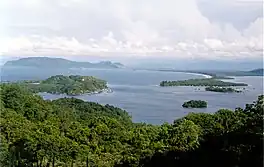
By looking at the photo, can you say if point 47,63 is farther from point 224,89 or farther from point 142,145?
point 142,145

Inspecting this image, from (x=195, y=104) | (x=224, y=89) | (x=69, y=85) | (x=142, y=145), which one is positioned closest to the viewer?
(x=142, y=145)

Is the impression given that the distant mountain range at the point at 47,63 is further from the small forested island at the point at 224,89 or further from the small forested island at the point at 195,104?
the small forested island at the point at 195,104

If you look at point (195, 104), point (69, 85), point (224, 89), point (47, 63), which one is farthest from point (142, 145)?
point (47, 63)

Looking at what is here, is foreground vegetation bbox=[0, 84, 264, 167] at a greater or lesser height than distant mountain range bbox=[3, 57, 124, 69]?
lesser

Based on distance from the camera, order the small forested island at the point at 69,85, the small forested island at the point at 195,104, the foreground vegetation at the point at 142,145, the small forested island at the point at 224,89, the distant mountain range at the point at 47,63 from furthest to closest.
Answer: the distant mountain range at the point at 47,63, the small forested island at the point at 69,85, the small forested island at the point at 224,89, the small forested island at the point at 195,104, the foreground vegetation at the point at 142,145

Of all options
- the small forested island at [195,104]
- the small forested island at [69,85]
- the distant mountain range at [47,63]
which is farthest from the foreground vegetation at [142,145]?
the distant mountain range at [47,63]

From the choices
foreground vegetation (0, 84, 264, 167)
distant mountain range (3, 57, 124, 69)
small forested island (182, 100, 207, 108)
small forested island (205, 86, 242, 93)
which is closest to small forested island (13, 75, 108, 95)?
small forested island (205, 86, 242, 93)

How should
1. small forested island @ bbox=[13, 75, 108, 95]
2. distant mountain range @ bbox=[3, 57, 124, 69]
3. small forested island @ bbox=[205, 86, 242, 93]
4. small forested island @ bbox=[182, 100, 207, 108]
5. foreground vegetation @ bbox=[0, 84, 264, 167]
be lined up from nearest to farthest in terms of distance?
foreground vegetation @ bbox=[0, 84, 264, 167], small forested island @ bbox=[182, 100, 207, 108], small forested island @ bbox=[205, 86, 242, 93], small forested island @ bbox=[13, 75, 108, 95], distant mountain range @ bbox=[3, 57, 124, 69]

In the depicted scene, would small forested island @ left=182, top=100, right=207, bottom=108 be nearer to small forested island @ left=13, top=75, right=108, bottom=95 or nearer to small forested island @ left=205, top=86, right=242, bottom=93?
small forested island @ left=205, top=86, right=242, bottom=93

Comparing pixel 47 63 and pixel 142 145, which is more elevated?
pixel 47 63
